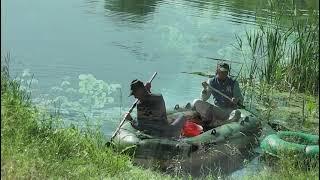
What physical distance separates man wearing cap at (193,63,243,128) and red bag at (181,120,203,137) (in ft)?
1.38

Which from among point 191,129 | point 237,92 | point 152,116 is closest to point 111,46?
point 237,92

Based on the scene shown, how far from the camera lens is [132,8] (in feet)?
64.4

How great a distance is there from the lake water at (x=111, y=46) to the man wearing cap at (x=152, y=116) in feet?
3.89

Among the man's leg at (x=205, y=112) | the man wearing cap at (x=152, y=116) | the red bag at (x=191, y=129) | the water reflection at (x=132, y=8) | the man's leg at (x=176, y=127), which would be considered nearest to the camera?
the man wearing cap at (x=152, y=116)

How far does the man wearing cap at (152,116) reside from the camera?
626 cm

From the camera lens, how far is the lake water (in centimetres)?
944

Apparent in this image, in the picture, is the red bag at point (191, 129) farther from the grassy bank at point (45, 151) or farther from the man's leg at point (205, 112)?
the grassy bank at point (45, 151)

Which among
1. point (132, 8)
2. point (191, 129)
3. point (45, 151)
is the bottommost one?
point (132, 8)

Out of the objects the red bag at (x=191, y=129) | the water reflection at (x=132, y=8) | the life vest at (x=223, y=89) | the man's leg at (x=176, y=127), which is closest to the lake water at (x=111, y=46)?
the water reflection at (x=132, y=8)

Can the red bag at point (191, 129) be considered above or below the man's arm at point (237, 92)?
below

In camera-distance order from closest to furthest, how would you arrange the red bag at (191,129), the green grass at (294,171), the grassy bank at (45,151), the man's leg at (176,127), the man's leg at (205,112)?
the grassy bank at (45,151) < the green grass at (294,171) < the man's leg at (176,127) < the red bag at (191,129) < the man's leg at (205,112)

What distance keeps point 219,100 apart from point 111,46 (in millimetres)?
6344

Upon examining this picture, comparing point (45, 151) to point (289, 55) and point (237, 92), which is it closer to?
point (237, 92)

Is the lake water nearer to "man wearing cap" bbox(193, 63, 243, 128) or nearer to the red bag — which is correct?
the red bag
